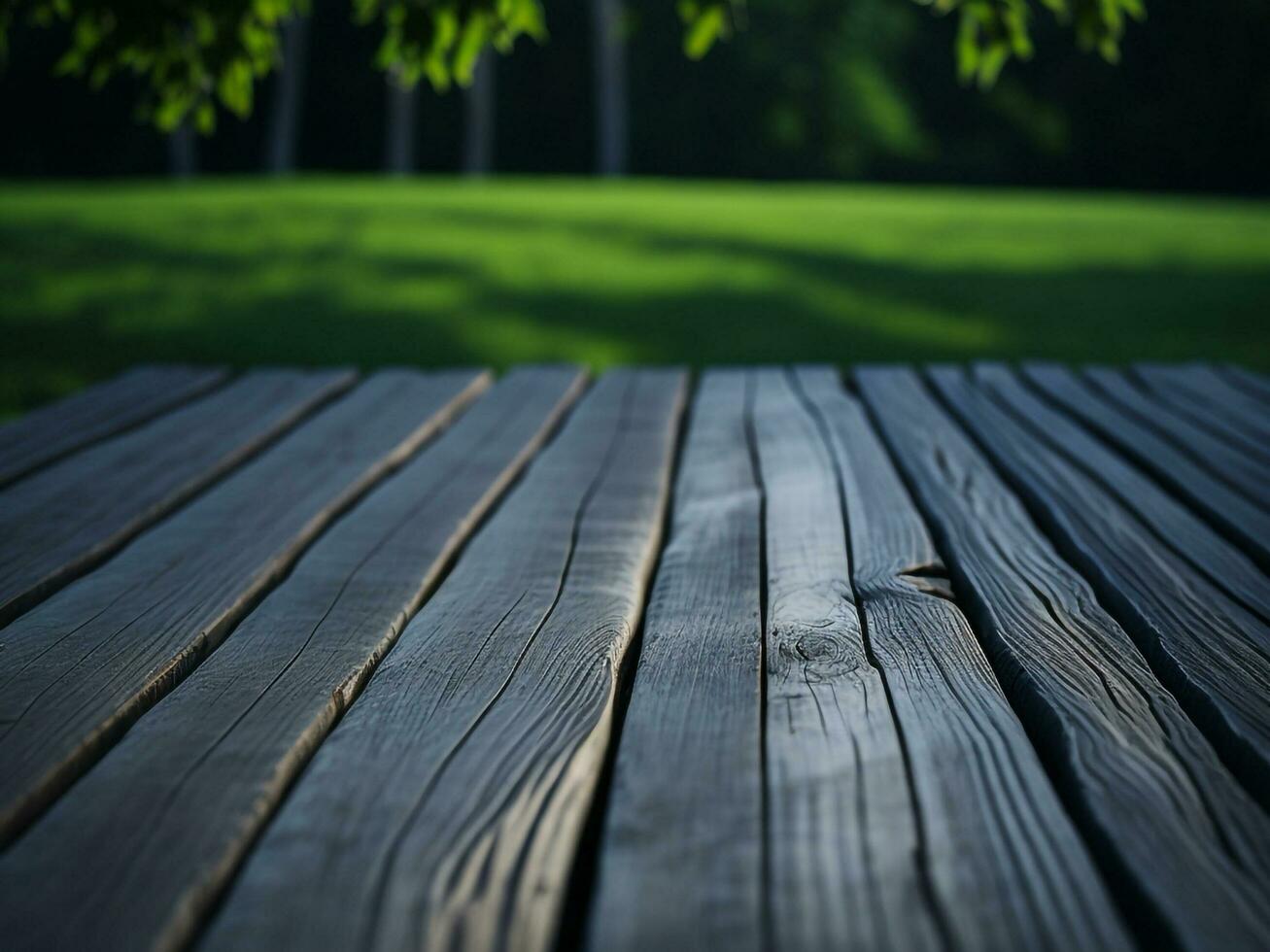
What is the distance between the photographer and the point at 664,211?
1338 centimetres

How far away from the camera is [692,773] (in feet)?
4.97

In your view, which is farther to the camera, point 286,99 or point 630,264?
point 286,99

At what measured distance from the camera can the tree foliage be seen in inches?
157

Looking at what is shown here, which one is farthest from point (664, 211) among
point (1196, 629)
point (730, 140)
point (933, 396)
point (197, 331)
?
point (730, 140)

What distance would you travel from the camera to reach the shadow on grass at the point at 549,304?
7973 mm

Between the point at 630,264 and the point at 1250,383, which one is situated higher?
the point at 630,264

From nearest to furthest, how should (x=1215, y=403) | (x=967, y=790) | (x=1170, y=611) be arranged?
1. (x=967, y=790)
2. (x=1170, y=611)
3. (x=1215, y=403)

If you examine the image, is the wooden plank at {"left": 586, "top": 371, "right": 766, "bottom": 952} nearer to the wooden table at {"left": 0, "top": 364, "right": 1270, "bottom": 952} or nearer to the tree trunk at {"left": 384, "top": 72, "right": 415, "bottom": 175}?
the wooden table at {"left": 0, "top": 364, "right": 1270, "bottom": 952}

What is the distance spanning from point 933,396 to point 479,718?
3.20 meters

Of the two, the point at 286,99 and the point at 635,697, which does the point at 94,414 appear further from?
the point at 286,99

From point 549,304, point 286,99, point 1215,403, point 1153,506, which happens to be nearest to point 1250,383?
point 1215,403

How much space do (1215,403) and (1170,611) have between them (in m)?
2.39

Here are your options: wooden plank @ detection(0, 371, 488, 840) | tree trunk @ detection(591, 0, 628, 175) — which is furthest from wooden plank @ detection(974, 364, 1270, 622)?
tree trunk @ detection(591, 0, 628, 175)

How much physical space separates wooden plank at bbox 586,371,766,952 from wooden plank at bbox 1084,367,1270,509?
4.75ft
